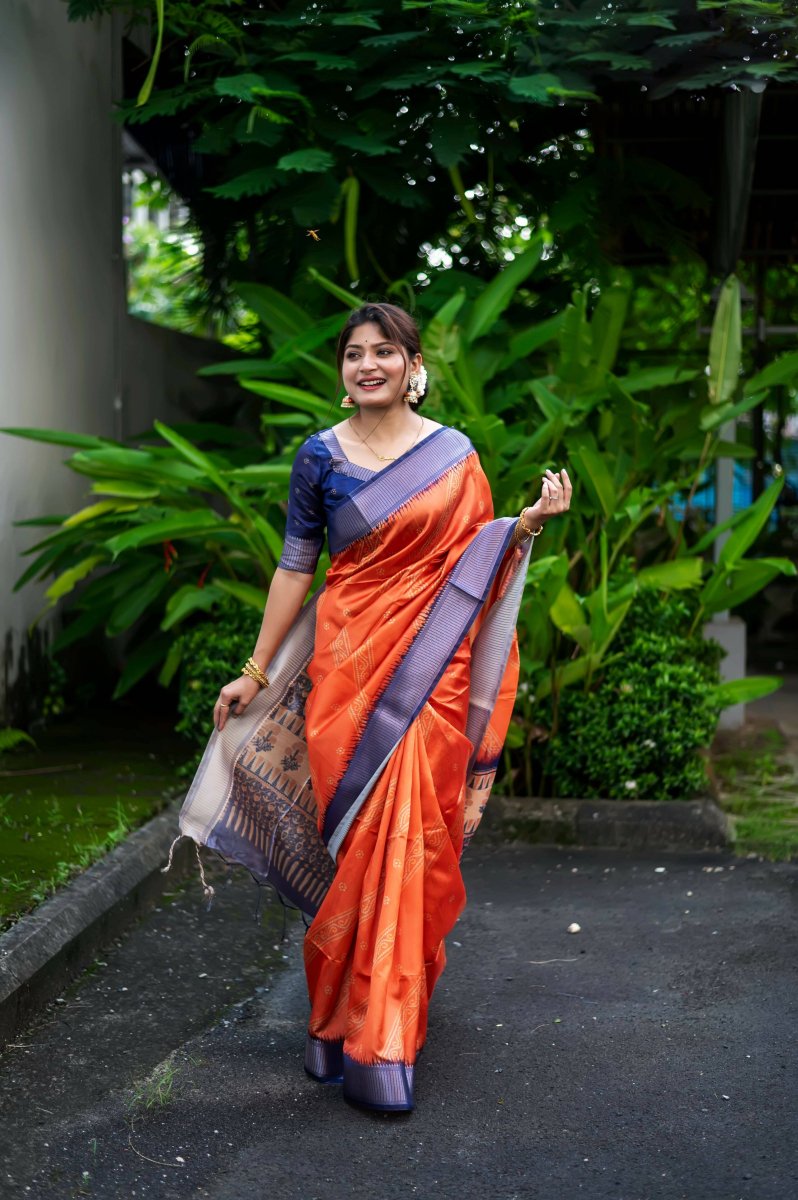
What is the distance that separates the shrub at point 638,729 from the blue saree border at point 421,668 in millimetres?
2116

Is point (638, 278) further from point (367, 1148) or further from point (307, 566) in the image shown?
point (367, 1148)

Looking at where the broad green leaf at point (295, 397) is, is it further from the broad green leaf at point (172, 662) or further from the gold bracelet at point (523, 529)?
the gold bracelet at point (523, 529)

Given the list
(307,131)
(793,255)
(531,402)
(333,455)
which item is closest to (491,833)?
(531,402)

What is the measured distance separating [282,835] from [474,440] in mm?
2231

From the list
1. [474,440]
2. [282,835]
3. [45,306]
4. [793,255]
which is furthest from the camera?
[793,255]

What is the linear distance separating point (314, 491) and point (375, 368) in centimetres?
35

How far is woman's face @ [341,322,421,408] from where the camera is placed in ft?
10.9

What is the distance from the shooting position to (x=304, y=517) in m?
3.46

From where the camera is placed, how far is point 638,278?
956 cm

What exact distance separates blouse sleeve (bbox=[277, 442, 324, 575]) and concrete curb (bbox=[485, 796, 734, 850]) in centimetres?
219

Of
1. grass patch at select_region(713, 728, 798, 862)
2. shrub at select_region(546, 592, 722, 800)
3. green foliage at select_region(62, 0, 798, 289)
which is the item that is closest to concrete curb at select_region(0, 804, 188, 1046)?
shrub at select_region(546, 592, 722, 800)

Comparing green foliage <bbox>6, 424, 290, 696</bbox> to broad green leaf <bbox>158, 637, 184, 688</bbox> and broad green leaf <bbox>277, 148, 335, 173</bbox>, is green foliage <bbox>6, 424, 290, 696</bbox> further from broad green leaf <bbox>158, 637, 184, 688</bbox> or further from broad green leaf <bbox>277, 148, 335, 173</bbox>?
broad green leaf <bbox>277, 148, 335, 173</bbox>

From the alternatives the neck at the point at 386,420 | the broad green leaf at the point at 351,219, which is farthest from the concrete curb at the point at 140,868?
the broad green leaf at the point at 351,219

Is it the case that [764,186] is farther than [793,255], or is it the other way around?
[793,255]
